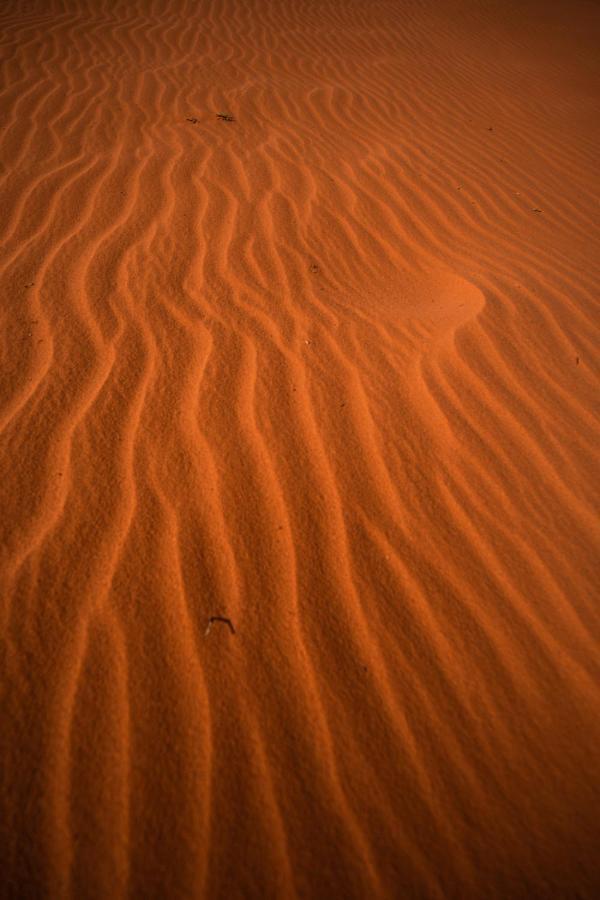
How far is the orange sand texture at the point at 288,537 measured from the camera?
113 cm

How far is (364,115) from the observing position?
5.07 m

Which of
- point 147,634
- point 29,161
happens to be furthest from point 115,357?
point 29,161

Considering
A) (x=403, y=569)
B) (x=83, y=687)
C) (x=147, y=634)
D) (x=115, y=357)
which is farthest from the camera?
(x=115, y=357)

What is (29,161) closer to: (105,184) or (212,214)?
(105,184)

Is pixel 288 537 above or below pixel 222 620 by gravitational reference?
above

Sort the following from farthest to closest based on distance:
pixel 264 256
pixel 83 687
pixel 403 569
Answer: pixel 264 256
pixel 403 569
pixel 83 687

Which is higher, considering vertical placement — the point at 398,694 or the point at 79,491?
the point at 79,491

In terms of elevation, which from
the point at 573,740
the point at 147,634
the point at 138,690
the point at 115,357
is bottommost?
the point at 573,740

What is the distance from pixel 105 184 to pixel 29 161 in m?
0.62

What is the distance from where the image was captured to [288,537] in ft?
5.25

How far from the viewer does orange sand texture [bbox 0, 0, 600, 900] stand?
1.13m

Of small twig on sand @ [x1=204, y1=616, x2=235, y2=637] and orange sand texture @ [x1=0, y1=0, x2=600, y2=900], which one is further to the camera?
small twig on sand @ [x1=204, y1=616, x2=235, y2=637]

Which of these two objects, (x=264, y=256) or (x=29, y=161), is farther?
(x=29, y=161)

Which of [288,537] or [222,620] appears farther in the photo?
[288,537]
